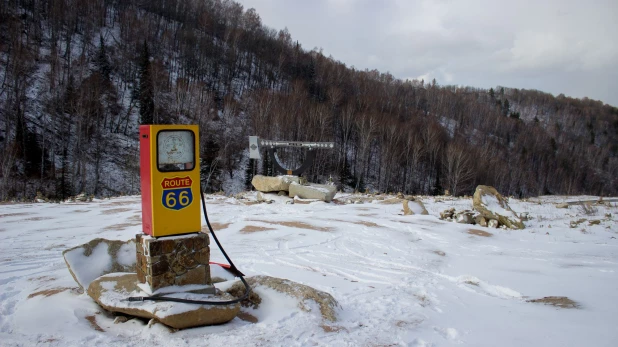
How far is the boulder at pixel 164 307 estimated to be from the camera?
3.64m

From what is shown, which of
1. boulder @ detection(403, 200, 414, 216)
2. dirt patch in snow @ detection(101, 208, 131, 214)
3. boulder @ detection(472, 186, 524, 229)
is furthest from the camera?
boulder @ detection(403, 200, 414, 216)

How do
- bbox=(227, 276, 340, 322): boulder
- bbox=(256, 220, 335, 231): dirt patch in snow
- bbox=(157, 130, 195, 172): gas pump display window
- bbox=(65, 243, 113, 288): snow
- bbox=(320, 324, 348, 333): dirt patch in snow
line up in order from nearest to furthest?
1. bbox=(320, 324, 348, 333): dirt patch in snow
2. bbox=(157, 130, 195, 172): gas pump display window
3. bbox=(227, 276, 340, 322): boulder
4. bbox=(65, 243, 113, 288): snow
5. bbox=(256, 220, 335, 231): dirt patch in snow

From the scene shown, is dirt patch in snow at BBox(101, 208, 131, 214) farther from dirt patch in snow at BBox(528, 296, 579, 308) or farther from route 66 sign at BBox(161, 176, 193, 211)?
dirt patch in snow at BBox(528, 296, 579, 308)

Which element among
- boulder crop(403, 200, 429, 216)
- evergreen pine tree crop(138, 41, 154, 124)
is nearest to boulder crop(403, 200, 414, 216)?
boulder crop(403, 200, 429, 216)

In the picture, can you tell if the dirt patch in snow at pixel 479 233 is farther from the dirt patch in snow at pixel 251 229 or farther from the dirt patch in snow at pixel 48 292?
the dirt patch in snow at pixel 48 292

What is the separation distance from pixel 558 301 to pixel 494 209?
783 centimetres

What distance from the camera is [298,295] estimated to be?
4.51 m

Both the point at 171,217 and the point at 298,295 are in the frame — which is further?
the point at 298,295

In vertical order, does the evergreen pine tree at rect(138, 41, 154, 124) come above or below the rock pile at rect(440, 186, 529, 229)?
above

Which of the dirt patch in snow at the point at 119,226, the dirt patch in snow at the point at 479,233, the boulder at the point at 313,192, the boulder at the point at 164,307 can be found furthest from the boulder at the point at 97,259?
the boulder at the point at 313,192

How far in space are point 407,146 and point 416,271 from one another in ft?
133

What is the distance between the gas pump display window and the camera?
399 cm

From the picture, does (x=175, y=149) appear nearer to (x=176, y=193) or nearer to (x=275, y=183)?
(x=176, y=193)

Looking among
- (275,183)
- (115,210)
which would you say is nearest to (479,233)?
(275,183)
